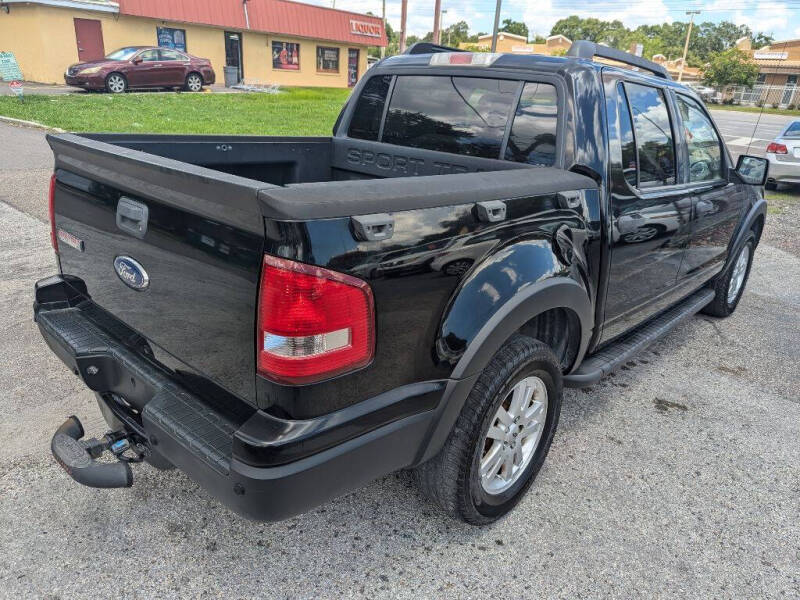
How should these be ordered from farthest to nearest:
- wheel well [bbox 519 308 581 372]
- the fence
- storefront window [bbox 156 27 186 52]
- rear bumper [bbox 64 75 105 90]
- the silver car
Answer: the fence < storefront window [bbox 156 27 186 52] < rear bumper [bbox 64 75 105 90] < the silver car < wheel well [bbox 519 308 581 372]

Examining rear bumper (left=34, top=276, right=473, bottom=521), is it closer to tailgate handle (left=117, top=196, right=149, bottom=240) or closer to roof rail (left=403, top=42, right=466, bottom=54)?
tailgate handle (left=117, top=196, right=149, bottom=240)

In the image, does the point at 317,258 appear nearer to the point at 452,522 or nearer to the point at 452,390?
the point at 452,390

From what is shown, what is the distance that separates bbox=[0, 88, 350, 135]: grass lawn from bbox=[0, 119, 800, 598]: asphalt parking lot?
1094 cm

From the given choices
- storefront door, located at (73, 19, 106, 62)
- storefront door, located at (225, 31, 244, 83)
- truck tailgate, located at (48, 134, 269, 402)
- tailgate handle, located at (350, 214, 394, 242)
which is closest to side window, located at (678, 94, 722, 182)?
tailgate handle, located at (350, 214, 394, 242)

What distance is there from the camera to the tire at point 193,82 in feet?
71.9

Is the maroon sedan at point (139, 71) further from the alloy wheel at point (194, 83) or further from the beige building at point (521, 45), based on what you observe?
the beige building at point (521, 45)

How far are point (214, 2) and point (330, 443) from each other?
1240 inches

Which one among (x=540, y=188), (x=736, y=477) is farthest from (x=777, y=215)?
(x=540, y=188)

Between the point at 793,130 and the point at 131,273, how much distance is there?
A: 44.6 feet

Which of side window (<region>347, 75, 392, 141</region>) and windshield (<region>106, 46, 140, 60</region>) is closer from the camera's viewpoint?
side window (<region>347, 75, 392, 141</region>)

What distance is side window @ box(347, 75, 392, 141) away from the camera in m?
3.61

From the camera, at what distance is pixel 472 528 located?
2555 mm

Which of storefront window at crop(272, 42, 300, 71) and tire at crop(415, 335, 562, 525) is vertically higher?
storefront window at crop(272, 42, 300, 71)

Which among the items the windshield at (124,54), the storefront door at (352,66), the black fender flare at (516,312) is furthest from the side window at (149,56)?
the black fender flare at (516,312)
